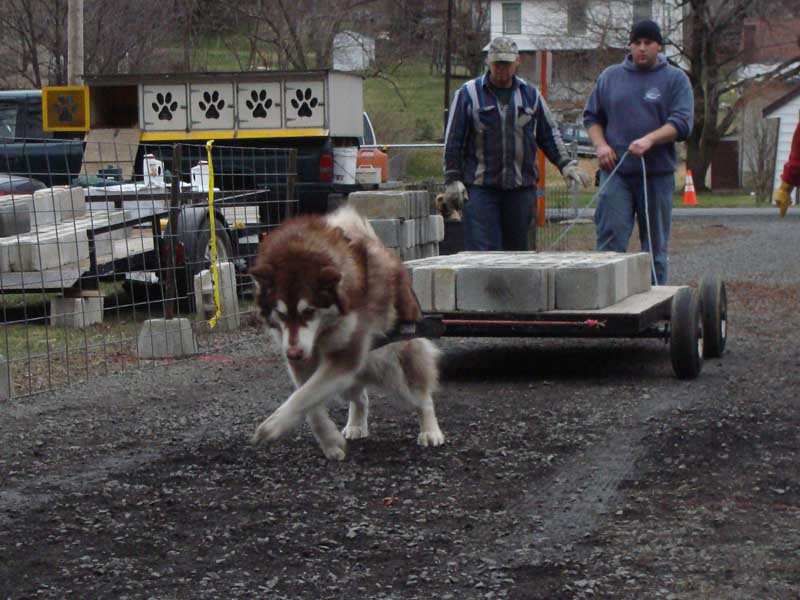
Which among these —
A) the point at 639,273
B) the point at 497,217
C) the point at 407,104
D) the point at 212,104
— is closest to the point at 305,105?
the point at 212,104

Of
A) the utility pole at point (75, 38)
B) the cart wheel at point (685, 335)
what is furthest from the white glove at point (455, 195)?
the utility pole at point (75, 38)

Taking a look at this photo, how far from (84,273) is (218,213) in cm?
128

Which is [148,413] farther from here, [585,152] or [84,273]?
[585,152]

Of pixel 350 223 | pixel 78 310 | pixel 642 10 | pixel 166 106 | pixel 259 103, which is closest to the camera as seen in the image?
pixel 350 223

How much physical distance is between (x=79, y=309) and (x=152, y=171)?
2.04 m

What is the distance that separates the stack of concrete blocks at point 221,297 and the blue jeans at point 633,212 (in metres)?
3.15

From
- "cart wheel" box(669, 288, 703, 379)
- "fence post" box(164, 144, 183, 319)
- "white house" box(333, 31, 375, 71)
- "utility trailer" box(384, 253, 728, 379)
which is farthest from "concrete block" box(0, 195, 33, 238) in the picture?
"white house" box(333, 31, 375, 71)

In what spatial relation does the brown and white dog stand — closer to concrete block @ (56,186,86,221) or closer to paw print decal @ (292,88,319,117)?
concrete block @ (56,186,86,221)

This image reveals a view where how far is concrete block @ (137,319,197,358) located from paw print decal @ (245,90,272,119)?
23.0 feet

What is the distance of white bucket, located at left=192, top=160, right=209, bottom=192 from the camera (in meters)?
11.8

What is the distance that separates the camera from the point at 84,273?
36.5 feet

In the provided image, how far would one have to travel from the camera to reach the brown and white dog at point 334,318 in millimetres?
5316

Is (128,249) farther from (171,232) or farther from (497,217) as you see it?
(497,217)

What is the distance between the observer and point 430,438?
6098mm
